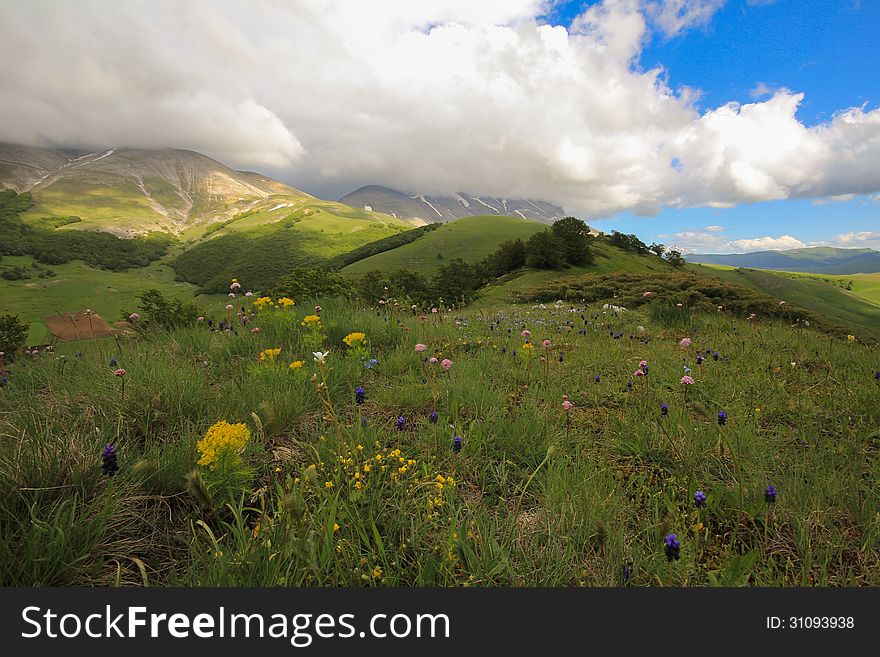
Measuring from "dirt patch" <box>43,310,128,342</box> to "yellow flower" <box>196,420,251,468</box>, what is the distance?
13.6 feet

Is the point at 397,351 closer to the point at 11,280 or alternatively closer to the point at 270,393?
the point at 270,393

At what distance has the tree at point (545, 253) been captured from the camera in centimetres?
5722

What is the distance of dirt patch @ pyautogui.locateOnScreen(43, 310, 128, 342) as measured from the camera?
4840 mm

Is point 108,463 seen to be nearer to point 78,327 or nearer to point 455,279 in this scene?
point 78,327

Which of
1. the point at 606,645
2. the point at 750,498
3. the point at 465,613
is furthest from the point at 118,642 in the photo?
the point at 750,498

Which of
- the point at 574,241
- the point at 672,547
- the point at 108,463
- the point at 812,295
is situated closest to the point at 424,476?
the point at 672,547

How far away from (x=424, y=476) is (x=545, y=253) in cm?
5879

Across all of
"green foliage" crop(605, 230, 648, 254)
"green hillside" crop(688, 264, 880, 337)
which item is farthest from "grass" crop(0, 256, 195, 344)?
"green hillside" crop(688, 264, 880, 337)

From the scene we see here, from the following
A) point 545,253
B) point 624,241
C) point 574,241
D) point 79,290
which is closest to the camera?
point 545,253

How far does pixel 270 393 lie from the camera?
11.2ft

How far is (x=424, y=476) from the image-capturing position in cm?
251

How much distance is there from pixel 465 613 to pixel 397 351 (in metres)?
3.63

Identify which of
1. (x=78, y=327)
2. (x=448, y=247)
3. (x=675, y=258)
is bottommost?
(x=78, y=327)

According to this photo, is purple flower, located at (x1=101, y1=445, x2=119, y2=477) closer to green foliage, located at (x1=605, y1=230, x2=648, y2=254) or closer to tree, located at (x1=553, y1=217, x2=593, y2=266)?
tree, located at (x1=553, y1=217, x2=593, y2=266)
